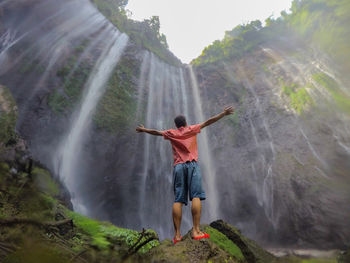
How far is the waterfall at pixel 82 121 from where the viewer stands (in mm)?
10078

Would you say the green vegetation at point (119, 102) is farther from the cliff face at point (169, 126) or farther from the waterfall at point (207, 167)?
the waterfall at point (207, 167)

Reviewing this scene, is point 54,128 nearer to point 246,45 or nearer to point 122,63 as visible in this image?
point 122,63

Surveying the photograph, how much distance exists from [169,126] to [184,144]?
434 inches

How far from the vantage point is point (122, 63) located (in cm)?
1420

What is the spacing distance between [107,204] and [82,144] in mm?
3145

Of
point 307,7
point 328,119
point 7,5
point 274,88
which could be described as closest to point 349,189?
point 328,119

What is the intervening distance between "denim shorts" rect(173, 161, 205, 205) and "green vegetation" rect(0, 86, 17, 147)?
5.89 meters

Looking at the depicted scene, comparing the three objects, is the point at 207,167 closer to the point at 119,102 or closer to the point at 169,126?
the point at 169,126

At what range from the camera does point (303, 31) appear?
48.9 ft

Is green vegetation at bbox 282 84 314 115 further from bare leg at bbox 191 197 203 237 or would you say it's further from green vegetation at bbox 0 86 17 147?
green vegetation at bbox 0 86 17 147

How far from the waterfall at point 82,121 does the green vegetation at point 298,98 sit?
9987 mm

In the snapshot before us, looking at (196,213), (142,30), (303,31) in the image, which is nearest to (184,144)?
(196,213)

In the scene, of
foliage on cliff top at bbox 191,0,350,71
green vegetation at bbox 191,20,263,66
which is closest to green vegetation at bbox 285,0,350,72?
foliage on cliff top at bbox 191,0,350,71

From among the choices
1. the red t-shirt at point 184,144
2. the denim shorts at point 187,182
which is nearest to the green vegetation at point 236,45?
the red t-shirt at point 184,144
